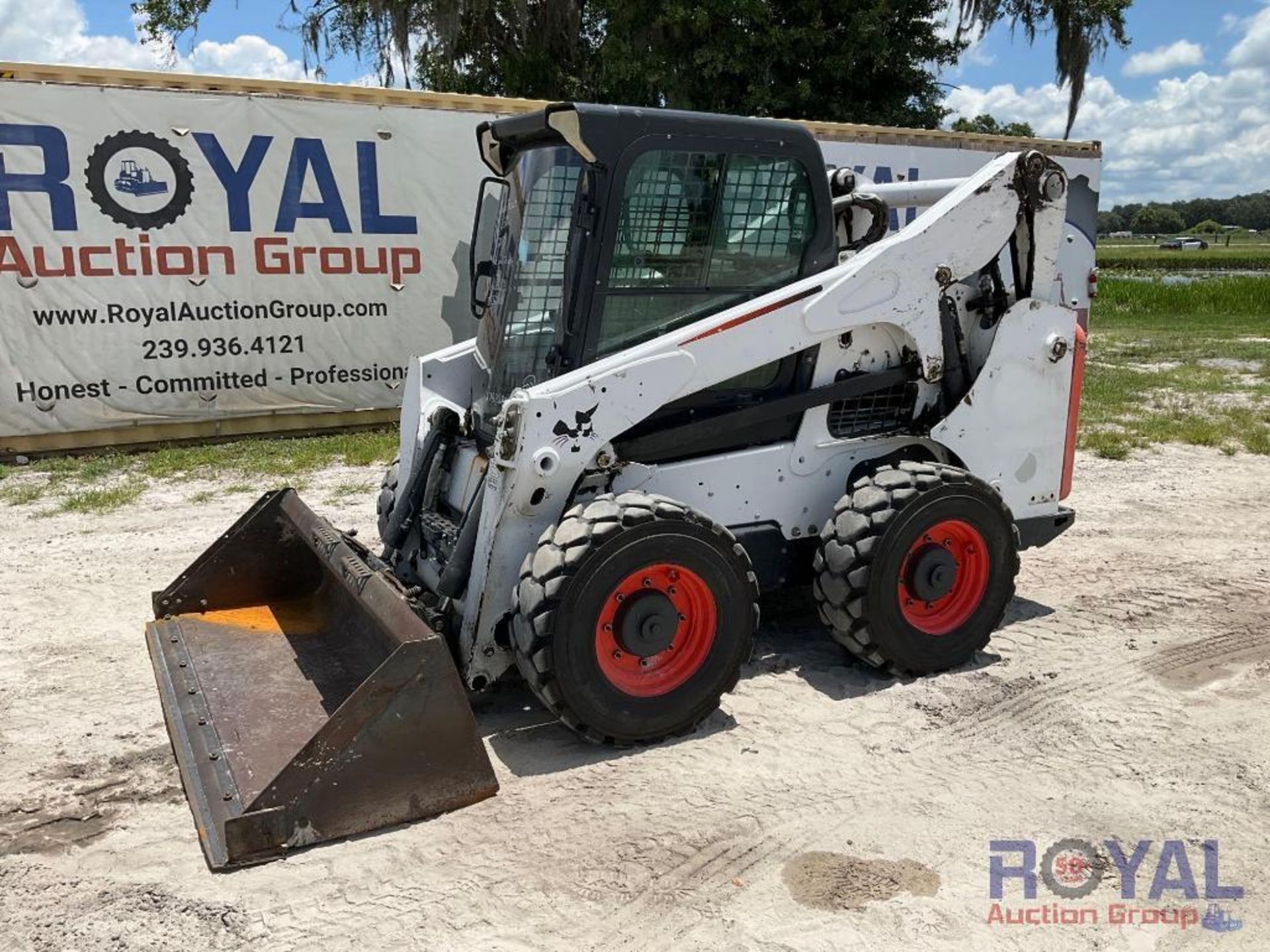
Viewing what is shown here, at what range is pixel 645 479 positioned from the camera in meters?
4.38

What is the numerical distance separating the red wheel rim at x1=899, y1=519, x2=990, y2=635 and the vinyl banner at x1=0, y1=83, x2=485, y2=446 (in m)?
7.20

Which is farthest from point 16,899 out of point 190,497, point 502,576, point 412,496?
point 190,497

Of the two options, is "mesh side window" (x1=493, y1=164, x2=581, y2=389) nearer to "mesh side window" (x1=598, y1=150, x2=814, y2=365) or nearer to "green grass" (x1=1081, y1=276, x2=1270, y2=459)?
"mesh side window" (x1=598, y1=150, x2=814, y2=365)

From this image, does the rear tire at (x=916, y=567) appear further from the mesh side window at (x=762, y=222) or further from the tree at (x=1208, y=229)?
the tree at (x=1208, y=229)

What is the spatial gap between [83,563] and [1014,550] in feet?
16.6

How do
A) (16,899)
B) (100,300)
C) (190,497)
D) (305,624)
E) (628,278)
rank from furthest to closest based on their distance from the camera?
1. (100,300)
2. (190,497)
3. (305,624)
4. (628,278)
5. (16,899)

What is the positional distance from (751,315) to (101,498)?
5.58 m

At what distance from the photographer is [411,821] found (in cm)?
352

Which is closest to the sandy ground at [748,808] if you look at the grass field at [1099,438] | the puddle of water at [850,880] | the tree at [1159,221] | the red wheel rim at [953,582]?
the puddle of water at [850,880]

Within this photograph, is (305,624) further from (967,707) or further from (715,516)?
(967,707)

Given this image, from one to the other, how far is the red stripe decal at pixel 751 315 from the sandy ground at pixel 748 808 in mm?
1469

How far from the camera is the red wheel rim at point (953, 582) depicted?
15.1ft

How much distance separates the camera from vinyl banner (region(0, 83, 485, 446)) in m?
9.20

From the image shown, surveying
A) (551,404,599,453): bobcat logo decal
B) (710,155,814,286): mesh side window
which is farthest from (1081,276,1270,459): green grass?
(551,404,599,453): bobcat logo decal
